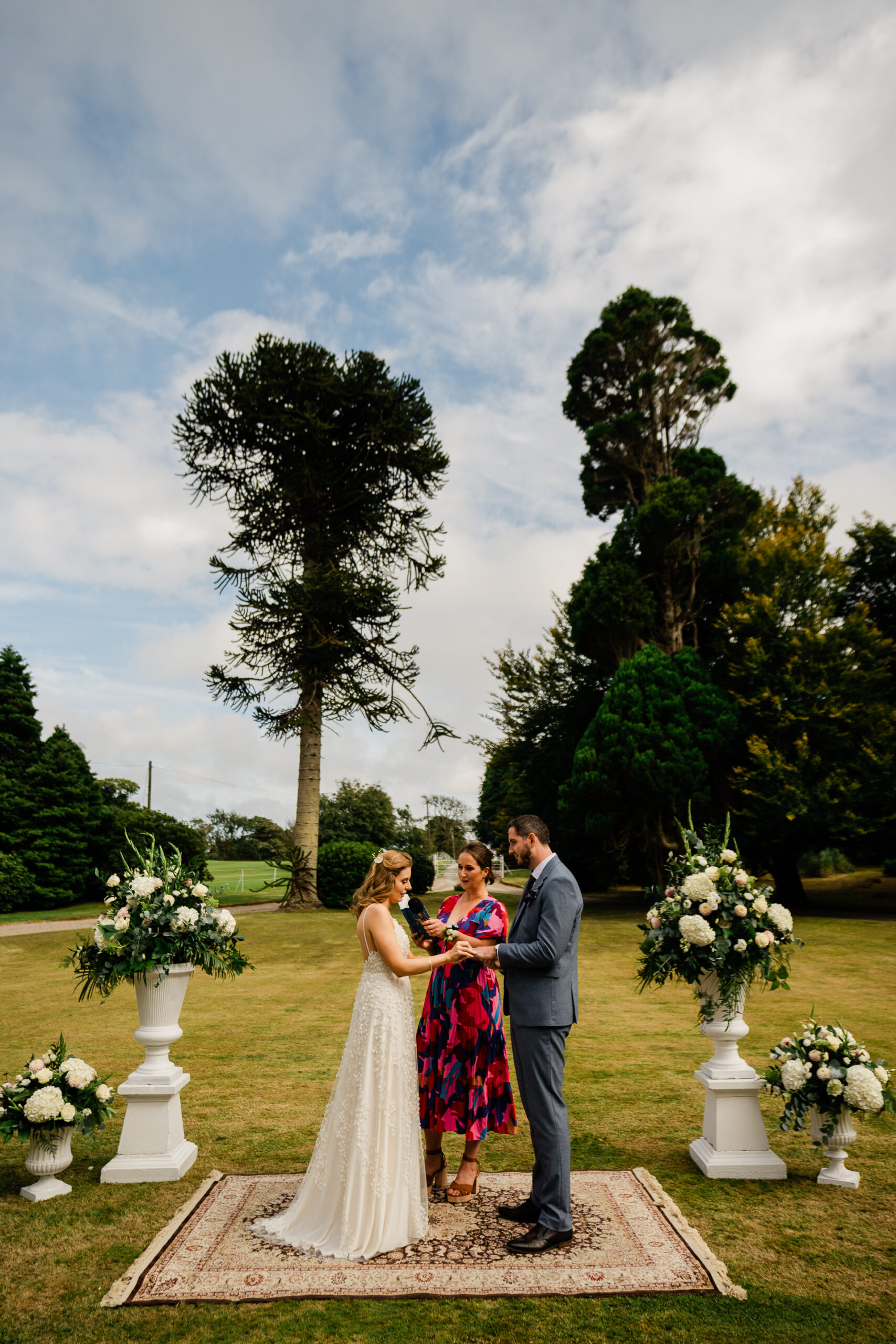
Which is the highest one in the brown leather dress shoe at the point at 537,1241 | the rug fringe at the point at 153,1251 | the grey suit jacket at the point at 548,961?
the grey suit jacket at the point at 548,961

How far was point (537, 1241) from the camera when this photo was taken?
4008mm

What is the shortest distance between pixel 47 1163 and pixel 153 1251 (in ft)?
3.85

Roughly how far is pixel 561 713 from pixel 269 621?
9136 mm

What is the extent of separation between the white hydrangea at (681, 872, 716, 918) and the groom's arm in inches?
44.4

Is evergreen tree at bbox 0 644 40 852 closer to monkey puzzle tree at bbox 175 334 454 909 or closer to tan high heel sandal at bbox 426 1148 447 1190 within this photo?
monkey puzzle tree at bbox 175 334 454 909

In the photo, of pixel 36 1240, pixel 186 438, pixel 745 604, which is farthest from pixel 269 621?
pixel 36 1240

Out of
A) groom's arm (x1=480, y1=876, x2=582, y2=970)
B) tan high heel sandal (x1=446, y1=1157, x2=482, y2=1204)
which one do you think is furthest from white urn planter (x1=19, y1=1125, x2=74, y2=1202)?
groom's arm (x1=480, y1=876, x2=582, y2=970)

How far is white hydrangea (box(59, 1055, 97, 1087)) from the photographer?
4.88 m

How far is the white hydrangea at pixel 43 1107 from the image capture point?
469 cm

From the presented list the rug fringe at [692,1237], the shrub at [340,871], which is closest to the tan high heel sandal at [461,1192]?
the rug fringe at [692,1237]

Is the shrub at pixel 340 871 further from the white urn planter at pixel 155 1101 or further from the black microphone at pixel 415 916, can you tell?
the black microphone at pixel 415 916

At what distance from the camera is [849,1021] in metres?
9.78

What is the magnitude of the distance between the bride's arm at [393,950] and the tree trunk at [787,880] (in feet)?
72.3

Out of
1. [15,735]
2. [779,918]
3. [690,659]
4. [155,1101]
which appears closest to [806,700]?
[690,659]
